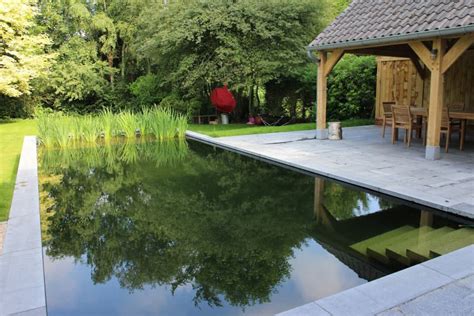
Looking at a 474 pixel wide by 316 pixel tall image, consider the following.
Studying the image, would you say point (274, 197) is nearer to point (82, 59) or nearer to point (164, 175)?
point (164, 175)

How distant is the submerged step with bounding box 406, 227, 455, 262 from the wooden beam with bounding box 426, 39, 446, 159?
340cm

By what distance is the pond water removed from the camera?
133 inches

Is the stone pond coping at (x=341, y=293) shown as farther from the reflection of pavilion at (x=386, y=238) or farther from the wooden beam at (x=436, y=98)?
the wooden beam at (x=436, y=98)

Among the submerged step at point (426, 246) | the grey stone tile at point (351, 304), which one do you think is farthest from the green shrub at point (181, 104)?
the grey stone tile at point (351, 304)

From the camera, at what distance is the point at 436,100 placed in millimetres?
7348

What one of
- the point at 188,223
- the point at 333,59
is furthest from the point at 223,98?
the point at 188,223

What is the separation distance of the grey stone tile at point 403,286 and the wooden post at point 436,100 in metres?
4.76

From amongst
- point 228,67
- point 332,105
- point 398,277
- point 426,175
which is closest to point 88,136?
point 228,67

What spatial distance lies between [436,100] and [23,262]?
6825 mm

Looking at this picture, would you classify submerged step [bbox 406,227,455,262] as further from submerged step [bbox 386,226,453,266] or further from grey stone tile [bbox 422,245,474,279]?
grey stone tile [bbox 422,245,474,279]

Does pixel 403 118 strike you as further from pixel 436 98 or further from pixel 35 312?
pixel 35 312

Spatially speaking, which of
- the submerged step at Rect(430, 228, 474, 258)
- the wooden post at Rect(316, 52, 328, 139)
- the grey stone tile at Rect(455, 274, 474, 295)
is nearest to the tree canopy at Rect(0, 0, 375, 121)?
the wooden post at Rect(316, 52, 328, 139)

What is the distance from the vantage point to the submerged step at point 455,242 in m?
3.86

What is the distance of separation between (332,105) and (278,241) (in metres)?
10.5
